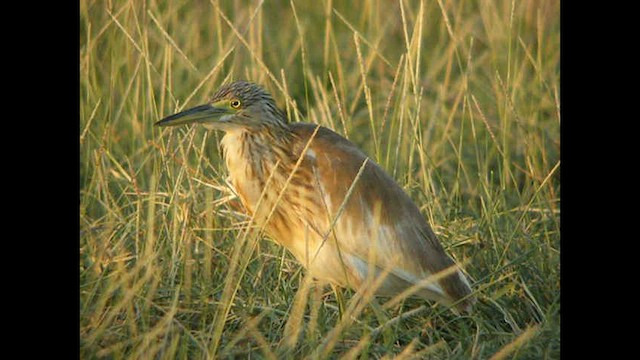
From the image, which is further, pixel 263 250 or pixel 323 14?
pixel 323 14

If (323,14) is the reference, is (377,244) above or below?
below

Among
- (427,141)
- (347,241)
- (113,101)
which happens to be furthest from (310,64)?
(347,241)

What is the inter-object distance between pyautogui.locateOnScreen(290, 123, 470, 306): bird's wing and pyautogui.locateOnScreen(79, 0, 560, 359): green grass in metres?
0.12

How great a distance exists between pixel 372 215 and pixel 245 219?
465 mm

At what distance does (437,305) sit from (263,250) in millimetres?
596

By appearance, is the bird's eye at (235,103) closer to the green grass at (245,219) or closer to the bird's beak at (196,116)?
the bird's beak at (196,116)

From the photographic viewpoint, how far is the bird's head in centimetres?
356

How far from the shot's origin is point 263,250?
12.6 ft

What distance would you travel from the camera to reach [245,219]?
3895 millimetres

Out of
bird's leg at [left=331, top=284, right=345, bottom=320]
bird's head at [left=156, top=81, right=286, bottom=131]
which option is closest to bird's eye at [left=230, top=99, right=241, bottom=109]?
bird's head at [left=156, top=81, right=286, bottom=131]

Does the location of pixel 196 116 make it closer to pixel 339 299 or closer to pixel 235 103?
pixel 235 103

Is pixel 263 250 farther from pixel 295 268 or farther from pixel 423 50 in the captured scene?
pixel 423 50

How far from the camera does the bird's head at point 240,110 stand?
3560 millimetres
